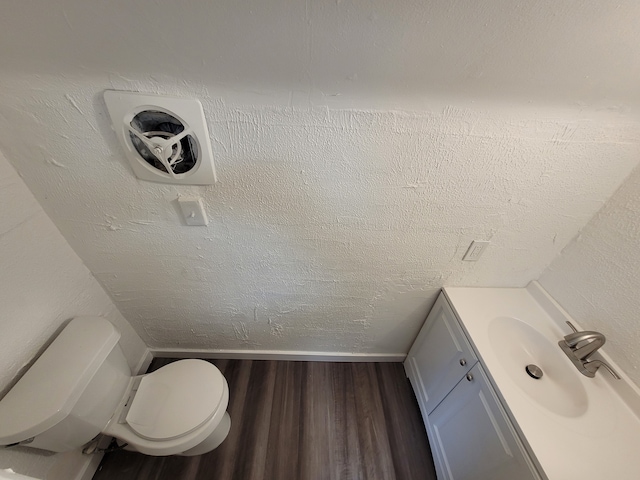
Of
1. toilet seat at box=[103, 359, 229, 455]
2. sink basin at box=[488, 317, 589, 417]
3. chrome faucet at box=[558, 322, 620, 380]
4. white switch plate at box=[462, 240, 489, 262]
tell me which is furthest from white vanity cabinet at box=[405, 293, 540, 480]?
toilet seat at box=[103, 359, 229, 455]

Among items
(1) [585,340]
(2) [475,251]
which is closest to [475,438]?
(1) [585,340]

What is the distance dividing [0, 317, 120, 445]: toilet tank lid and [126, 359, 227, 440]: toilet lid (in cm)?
26

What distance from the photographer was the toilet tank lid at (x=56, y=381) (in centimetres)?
66

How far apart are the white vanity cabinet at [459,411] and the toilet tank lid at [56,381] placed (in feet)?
4.38

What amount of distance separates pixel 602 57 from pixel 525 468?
3.60 feet

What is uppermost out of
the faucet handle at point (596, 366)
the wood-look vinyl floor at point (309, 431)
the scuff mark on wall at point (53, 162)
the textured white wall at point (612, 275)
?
the scuff mark on wall at point (53, 162)

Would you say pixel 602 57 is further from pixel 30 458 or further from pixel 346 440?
pixel 30 458

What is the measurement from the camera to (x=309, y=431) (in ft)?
3.97

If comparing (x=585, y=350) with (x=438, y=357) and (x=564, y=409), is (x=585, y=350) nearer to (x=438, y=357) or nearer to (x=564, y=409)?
(x=564, y=409)

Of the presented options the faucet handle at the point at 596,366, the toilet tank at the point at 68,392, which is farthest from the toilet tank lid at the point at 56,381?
the faucet handle at the point at 596,366

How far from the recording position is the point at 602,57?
57 centimetres

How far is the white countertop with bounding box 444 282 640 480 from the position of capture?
658 mm

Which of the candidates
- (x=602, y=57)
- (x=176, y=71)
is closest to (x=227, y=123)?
(x=176, y=71)

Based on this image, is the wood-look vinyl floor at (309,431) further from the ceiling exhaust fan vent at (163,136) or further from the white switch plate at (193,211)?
the ceiling exhaust fan vent at (163,136)
